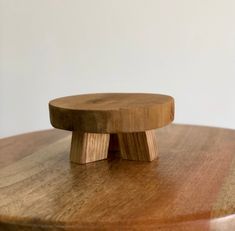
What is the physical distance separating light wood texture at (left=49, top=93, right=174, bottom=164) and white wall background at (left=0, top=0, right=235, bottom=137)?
0.48 metres

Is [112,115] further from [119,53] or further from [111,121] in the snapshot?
[119,53]

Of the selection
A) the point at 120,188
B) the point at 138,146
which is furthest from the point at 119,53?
the point at 120,188

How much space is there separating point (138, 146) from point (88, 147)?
85mm

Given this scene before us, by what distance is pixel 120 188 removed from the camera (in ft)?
1.86

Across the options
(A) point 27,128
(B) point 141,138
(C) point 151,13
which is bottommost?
(A) point 27,128

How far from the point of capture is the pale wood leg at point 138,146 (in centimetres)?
68

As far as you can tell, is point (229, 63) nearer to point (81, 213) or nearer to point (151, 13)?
point (151, 13)

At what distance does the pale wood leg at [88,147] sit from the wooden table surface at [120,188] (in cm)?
2

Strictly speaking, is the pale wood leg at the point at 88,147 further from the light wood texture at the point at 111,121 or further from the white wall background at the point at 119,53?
the white wall background at the point at 119,53

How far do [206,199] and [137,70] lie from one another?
2.49ft

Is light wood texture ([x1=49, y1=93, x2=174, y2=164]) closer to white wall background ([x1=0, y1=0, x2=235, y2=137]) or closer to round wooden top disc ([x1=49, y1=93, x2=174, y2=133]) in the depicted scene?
round wooden top disc ([x1=49, y1=93, x2=174, y2=133])

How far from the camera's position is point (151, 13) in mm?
1199

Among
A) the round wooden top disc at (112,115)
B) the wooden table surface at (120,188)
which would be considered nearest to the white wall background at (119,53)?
the wooden table surface at (120,188)

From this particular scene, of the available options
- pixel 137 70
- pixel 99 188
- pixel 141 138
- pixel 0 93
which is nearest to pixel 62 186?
pixel 99 188
